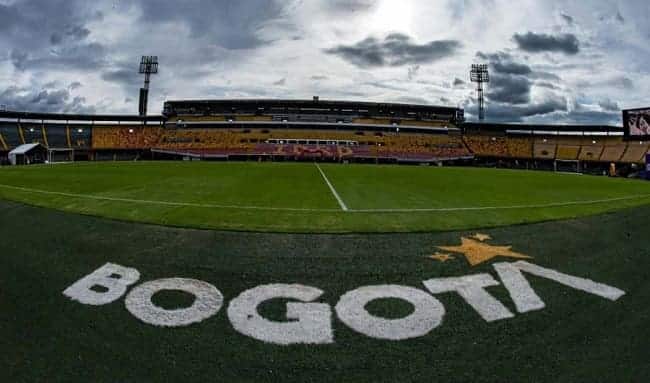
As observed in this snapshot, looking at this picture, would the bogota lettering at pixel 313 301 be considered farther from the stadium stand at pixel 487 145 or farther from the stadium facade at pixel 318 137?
the stadium stand at pixel 487 145

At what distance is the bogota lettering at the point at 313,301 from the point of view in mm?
3723

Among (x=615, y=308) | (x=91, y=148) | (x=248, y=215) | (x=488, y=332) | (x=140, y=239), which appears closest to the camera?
(x=488, y=332)

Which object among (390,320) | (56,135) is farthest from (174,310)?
(56,135)

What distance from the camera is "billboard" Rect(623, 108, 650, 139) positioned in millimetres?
42438

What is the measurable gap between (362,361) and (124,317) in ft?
9.25

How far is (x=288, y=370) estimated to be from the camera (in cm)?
311

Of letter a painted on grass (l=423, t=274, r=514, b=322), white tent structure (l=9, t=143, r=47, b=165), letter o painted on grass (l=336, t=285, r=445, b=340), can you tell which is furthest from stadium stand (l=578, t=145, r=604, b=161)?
white tent structure (l=9, t=143, r=47, b=165)

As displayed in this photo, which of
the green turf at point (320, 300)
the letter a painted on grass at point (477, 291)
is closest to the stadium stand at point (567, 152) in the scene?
the green turf at point (320, 300)

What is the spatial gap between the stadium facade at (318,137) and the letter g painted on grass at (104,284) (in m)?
63.1

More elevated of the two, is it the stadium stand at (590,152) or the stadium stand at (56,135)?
the stadium stand at (56,135)

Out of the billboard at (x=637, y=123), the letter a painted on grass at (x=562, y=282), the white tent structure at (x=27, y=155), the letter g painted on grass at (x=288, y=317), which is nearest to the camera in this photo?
the letter g painted on grass at (x=288, y=317)

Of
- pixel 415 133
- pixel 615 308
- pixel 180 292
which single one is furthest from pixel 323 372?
pixel 415 133

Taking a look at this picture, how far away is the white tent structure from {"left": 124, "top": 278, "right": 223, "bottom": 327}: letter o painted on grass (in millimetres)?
58819

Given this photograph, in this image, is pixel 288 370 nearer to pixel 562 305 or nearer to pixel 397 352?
pixel 397 352
